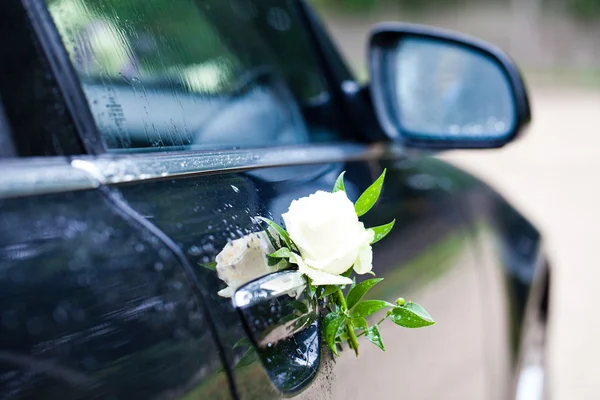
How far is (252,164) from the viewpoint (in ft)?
4.57

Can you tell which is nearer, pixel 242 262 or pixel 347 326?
pixel 242 262

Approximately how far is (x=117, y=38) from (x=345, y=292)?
651 mm

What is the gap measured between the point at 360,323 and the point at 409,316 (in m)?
0.09

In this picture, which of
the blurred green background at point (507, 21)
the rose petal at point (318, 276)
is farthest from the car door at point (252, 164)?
the blurred green background at point (507, 21)

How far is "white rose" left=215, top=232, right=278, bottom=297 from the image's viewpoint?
1.00 m

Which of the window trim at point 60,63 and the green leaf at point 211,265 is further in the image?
the window trim at point 60,63

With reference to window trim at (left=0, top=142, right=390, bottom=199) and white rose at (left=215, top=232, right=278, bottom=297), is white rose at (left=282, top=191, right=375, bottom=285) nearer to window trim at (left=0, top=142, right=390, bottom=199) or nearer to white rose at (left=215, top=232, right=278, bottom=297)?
white rose at (left=215, top=232, right=278, bottom=297)

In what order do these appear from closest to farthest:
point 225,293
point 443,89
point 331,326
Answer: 1. point 225,293
2. point 331,326
3. point 443,89

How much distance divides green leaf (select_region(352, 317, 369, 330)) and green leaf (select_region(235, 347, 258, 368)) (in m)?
0.20

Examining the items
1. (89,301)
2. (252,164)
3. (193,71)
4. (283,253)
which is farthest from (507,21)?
(89,301)

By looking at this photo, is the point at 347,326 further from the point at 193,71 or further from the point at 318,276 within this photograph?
the point at 193,71

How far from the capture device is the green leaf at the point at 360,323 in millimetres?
1138

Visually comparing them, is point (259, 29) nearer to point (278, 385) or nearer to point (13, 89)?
point (13, 89)

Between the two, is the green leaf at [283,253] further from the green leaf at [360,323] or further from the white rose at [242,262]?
the green leaf at [360,323]
